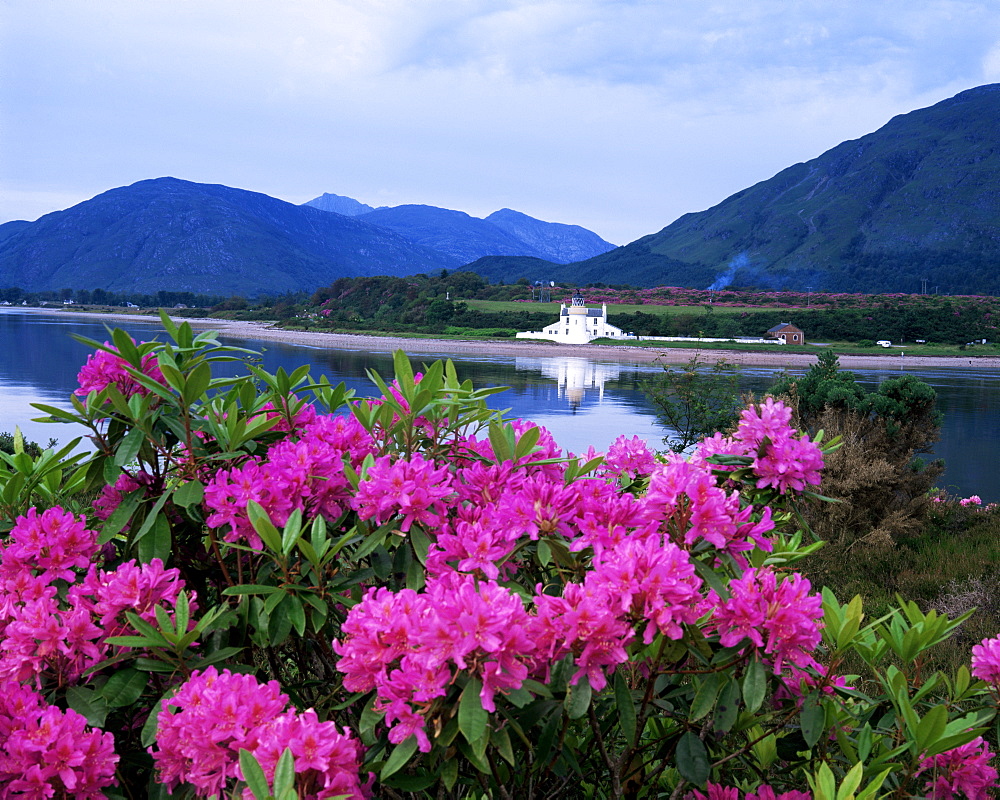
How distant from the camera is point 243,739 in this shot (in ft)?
3.67

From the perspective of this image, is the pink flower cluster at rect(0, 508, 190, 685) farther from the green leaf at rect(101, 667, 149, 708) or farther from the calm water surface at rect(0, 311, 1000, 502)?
the calm water surface at rect(0, 311, 1000, 502)

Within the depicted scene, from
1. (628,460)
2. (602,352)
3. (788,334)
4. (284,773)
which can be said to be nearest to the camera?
(284,773)

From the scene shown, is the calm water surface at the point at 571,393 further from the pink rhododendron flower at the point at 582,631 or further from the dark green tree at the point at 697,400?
the pink rhododendron flower at the point at 582,631

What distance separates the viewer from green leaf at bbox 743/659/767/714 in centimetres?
124

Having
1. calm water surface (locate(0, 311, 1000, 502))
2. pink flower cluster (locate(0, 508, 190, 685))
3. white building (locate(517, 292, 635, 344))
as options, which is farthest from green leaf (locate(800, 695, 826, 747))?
white building (locate(517, 292, 635, 344))

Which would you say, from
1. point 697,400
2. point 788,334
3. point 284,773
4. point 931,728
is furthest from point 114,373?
point 788,334

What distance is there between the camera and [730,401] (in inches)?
459

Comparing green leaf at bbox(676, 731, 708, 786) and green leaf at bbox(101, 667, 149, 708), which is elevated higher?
green leaf at bbox(101, 667, 149, 708)

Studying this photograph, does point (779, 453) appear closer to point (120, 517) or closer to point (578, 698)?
point (578, 698)

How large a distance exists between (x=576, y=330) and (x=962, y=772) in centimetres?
6272

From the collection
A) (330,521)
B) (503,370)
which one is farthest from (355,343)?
(330,521)

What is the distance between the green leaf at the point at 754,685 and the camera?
4.07ft

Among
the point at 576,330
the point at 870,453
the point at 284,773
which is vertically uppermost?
the point at 284,773

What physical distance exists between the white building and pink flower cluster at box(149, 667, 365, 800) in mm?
61742
